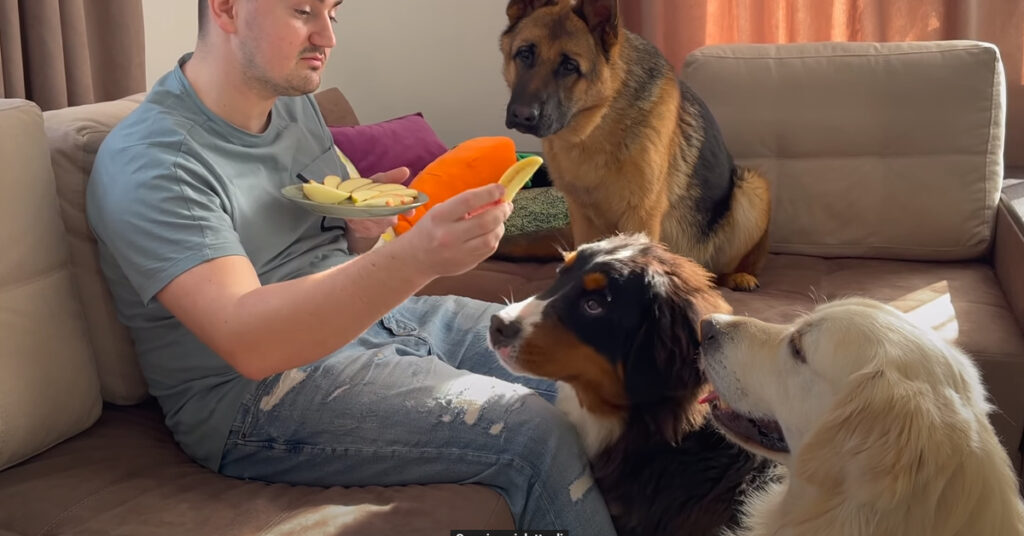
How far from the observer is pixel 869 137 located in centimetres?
286

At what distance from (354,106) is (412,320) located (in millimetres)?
2456

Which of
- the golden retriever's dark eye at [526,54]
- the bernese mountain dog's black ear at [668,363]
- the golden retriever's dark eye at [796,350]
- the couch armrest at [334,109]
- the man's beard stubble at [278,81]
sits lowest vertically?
the bernese mountain dog's black ear at [668,363]

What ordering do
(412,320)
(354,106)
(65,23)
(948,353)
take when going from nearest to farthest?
1. (948,353)
2. (412,320)
3. (65,23)
4. (354,106)

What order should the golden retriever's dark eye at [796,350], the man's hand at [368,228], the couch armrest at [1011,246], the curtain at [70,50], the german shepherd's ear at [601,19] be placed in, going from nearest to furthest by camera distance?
the golden retriever's dark eye at [796,350]
the man's hand at [368,228]
the curtain at [70,50]
the couch armrest at [1011,246]
the german shepherd's ear at [601,19]

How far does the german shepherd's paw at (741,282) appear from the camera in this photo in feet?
8.73

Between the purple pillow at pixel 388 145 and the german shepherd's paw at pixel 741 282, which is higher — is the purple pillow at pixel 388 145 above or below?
above

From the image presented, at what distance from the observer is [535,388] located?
1794mm

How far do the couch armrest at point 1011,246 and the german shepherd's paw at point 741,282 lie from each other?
0.71 metres

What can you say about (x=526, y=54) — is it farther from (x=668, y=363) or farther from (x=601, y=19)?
(x=668, y=363)

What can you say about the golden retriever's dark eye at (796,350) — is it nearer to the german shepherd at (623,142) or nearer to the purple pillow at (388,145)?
the german shepherd at (623,142)

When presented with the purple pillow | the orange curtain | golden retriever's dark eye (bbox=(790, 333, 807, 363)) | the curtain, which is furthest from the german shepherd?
golden retriever's dark eye (bbox=(790, 333, 807, 363))

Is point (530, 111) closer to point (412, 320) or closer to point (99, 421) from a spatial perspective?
point (412, 320)

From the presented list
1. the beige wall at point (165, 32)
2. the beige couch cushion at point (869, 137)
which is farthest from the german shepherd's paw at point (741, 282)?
the beige wall at point (165, 32)

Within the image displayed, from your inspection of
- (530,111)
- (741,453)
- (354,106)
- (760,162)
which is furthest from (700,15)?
(741,453)
